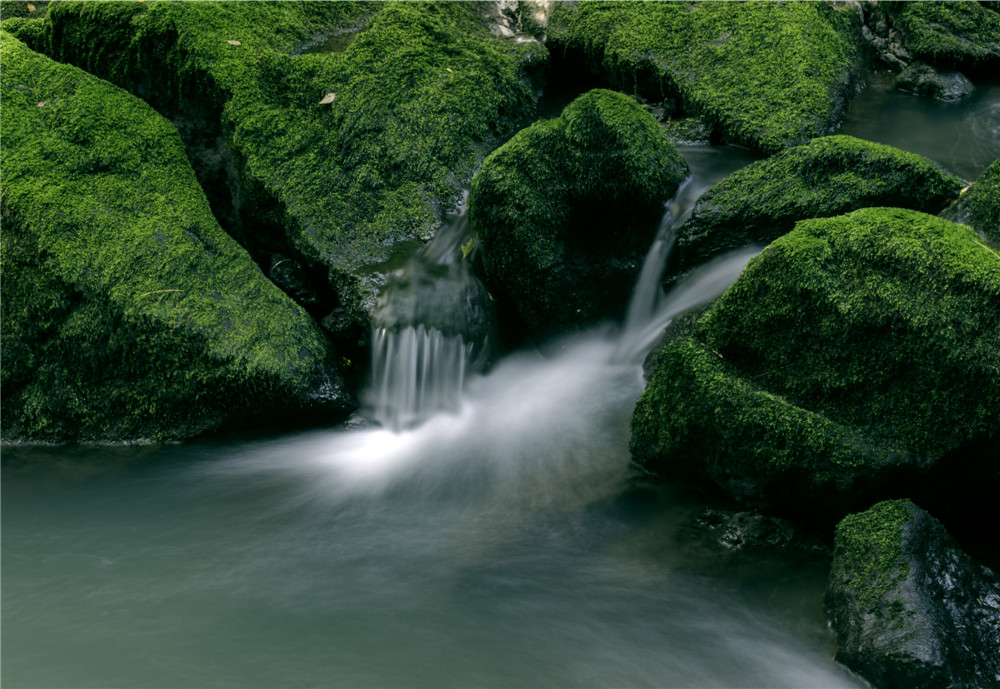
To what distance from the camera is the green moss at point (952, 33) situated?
7.70m

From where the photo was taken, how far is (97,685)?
3.14 m

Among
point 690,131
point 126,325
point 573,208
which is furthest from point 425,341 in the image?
point 690,131

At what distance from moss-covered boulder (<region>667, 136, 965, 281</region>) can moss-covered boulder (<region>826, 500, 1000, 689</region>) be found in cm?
202

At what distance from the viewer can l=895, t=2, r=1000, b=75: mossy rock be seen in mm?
7707

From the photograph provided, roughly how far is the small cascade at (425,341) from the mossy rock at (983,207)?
281cm

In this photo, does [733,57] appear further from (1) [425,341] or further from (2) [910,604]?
(2) [910,604]

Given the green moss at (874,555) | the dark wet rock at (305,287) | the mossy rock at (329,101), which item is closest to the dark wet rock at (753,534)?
the green moss at (874,555)

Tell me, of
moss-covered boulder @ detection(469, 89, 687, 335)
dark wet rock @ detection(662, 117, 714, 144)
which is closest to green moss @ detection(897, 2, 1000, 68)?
dark wet rock @ detection(662, 117, 714, 144)

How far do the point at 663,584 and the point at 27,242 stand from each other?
430cm

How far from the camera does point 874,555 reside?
336cm

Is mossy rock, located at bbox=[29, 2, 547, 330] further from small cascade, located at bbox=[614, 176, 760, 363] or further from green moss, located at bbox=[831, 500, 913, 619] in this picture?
green moss, located at bbox=[831, 500, 913, 619]

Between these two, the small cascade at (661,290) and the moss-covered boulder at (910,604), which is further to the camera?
the small cascade at (661,290)

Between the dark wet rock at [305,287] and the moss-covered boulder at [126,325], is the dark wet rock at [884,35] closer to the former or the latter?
the dark wet rock at [305,287]

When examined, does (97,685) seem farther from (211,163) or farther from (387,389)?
(211,163)
